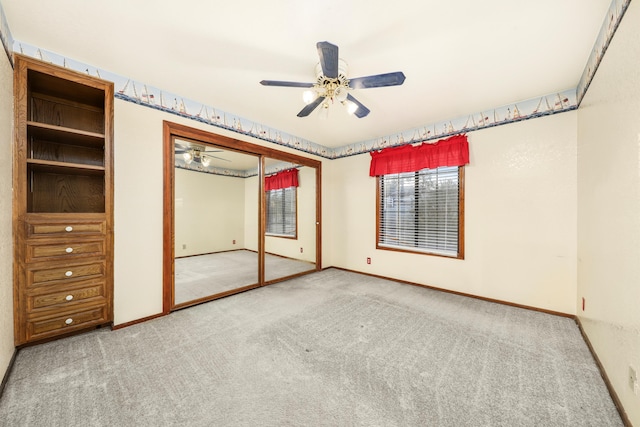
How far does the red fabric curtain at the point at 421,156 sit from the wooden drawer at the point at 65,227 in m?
3.57

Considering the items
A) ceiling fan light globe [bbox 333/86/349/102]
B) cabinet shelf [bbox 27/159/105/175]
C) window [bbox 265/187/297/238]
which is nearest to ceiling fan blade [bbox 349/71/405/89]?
ceiling fan light globe [bbox 333/86/349/102]

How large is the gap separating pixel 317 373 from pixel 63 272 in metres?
2.25

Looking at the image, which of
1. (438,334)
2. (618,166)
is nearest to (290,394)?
(438,334)

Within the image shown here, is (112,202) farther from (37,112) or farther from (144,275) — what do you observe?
(37,112)

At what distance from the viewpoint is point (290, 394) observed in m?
1.43

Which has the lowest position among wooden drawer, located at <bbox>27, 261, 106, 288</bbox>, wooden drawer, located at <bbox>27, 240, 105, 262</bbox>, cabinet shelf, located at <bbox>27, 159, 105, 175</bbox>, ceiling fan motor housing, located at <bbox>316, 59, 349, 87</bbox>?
wooden drawer, located at <bbox>27, 261, 106, 288</bbox>

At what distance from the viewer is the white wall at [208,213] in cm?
335

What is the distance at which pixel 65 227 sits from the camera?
1961 mm

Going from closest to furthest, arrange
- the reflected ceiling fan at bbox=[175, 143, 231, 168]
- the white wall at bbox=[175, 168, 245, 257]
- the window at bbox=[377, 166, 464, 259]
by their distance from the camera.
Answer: the reflected ceiling fan at bbox=[175, 143, 231, 168] < the window at bbox=[377, 166, 464, 259] < the white wall at bbox=[175, 168, 245, 257]

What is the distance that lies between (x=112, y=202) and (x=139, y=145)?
626 millimetres

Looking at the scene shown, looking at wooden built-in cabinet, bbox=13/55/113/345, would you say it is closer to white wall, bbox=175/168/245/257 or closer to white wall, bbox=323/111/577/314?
white wall, bbox=175/168/245/257

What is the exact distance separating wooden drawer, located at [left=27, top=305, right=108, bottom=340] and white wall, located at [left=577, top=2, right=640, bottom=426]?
3.67m

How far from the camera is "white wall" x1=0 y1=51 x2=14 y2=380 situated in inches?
60.2

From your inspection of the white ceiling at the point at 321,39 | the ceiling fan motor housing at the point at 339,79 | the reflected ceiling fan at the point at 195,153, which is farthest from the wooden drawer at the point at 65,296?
the ceiling fan motor housing at the point at 339,79
